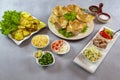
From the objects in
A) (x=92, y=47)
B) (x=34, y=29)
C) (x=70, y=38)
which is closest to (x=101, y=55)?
(x=92, y=47)

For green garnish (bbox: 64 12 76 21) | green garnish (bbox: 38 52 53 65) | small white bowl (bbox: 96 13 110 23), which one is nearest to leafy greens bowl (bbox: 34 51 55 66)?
green garnish (bbox: 38 52 53 65)

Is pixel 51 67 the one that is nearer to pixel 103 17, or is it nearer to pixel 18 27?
pixel 18 27

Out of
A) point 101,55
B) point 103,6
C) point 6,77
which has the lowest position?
point 6,77

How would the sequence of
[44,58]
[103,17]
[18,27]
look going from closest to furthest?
1. [44,58]
2. [18,27]
3. [103,17]

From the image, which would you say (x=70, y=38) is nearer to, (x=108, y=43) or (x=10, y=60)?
(x=108, y=43)

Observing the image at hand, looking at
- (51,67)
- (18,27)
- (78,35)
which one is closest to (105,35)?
(78,35)

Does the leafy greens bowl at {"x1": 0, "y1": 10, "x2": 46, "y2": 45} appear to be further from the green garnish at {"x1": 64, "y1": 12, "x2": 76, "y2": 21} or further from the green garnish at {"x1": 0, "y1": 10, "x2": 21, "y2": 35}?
the green garnish at {"x1": 64, "y1": 12, "x2": 76, "y2": 21}

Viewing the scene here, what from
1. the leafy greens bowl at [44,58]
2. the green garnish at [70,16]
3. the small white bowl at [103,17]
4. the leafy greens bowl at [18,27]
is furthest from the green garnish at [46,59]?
the small white bowl at [103,17]

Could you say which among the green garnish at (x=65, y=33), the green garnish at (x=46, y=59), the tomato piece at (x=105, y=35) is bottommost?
the green garnish at (x=46, y=59)

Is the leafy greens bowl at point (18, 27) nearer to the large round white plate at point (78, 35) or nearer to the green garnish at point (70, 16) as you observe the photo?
the large round white plate at point (78, 35)

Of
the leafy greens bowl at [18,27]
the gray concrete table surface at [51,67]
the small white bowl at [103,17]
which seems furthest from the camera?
the small white bowl at [103,17]

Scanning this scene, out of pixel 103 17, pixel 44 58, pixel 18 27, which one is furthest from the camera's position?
pixel 103 17
